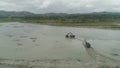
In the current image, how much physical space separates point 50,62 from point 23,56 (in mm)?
5652

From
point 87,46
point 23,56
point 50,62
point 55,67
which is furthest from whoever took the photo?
point 87,46

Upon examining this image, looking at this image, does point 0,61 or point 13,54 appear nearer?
point 0,61

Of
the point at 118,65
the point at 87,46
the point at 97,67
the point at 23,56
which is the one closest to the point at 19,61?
the point at 23,56

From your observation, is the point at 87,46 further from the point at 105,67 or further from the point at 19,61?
the point at 19,61

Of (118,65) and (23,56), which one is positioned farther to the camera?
(23,56)

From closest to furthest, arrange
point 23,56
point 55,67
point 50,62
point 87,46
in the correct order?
point 55,67 → point 50,62 → point 23,56 → point 87,46

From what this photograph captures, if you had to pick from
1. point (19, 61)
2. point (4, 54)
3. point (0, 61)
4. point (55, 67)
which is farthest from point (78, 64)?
point (4, 54)

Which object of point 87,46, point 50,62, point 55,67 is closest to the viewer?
point 55,67

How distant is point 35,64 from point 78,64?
5206mm

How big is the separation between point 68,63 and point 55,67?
204 cm

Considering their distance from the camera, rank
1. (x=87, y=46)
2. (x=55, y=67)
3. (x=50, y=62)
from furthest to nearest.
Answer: (x=87, y=46)
(x=50, y=62)
(x=55, y=67)

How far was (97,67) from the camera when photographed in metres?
21.0

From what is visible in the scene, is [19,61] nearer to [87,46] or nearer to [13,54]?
[13,54]

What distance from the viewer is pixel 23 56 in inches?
1041
